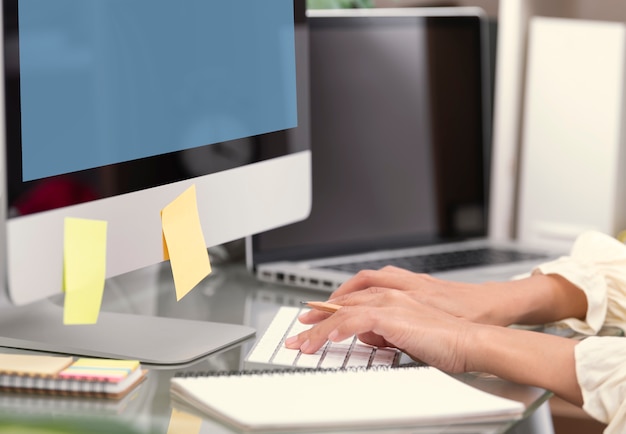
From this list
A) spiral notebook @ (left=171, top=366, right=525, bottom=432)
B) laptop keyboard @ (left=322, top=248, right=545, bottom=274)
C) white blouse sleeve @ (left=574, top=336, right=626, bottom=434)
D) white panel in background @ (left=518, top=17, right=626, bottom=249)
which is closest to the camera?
spiral notebook @ (left=171, top=366, right=525, bottom=432)

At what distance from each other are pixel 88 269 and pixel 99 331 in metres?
0.16

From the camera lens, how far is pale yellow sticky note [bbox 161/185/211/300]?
90cm

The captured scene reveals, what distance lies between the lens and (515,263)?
4.61 ft

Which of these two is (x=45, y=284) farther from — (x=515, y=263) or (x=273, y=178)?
(x=515, y=263)

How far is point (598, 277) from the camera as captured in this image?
1.12m

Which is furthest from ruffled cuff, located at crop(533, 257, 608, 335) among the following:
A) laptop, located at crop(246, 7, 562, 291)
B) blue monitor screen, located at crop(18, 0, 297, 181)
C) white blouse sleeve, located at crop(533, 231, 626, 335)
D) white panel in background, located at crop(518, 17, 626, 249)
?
white panel in background, located at crop(518, 17, 626, 249)

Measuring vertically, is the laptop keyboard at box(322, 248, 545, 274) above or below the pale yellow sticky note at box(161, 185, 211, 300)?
below

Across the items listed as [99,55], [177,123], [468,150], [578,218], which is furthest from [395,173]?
[99,55]

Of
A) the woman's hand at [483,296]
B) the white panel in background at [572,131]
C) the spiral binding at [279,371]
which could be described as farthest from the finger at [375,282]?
the white panel in background at [572,131]

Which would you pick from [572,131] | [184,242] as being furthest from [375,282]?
[572,131]

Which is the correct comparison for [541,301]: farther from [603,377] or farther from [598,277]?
[603,377]

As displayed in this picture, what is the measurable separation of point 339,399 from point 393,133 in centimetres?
81

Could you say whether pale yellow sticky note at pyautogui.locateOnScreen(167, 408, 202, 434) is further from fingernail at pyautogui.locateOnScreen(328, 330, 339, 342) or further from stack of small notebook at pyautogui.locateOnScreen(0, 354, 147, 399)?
fingernail at pyautogui.locateOnScreen(328, 330, 339, 342)

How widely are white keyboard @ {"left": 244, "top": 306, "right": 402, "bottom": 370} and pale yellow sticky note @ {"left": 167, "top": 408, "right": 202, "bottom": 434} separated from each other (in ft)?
0.44
